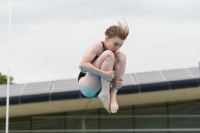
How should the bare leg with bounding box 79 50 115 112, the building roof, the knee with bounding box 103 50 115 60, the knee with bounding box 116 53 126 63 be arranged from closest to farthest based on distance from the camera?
the knee with bounding box 103 50 115 60 < the bare leg with bounding box 79 50 115 112 < the knee with bounding box 116 53 126 63 < the building roof

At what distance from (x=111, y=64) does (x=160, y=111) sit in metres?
19.2

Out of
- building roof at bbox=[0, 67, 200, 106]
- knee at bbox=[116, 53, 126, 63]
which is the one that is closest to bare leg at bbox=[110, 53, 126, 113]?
knee at bbox=[116, 53, 126, 63]

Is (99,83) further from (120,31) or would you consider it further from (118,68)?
(120,31)

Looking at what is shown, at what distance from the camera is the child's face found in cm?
993

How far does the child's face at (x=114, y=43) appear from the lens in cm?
993

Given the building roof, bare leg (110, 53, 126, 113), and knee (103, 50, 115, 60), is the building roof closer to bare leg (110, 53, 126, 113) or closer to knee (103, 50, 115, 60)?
bare leg (110, 53, 126, 113)

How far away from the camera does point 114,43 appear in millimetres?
9930

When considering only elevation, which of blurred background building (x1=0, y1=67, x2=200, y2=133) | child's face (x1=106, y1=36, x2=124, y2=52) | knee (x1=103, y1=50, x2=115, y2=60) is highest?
blurred background building (x1=0, y1=67, x2=200, y2=133)

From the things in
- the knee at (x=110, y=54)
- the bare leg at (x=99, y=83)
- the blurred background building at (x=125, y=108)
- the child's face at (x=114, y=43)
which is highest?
the blurred background building at (x=125, y=108)

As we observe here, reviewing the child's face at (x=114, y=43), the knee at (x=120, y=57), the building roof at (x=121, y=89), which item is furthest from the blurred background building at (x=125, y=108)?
the child's face at (x=114, y=43)

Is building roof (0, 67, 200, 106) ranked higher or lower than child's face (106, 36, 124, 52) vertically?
higher

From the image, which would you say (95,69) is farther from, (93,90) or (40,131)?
(40,131)

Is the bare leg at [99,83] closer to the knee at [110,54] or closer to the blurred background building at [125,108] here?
the knee at [110,54]

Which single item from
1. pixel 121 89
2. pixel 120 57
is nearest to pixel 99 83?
pixel 120 57
